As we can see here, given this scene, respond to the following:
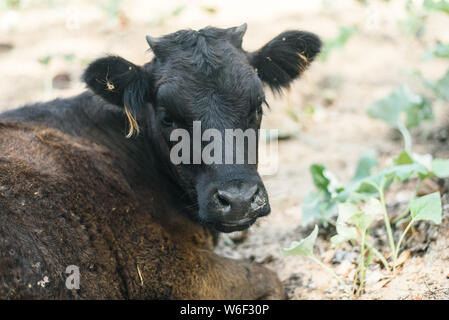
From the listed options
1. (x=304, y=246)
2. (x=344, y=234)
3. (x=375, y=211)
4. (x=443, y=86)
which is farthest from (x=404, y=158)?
(x=443, y=86)

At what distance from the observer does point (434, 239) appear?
13.5 ft

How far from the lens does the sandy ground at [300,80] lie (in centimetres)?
454

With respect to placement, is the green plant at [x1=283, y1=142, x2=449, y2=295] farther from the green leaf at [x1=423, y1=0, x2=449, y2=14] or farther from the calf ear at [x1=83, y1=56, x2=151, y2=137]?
the calf ear at [x1=83, y1=56, x2=151, y2=137]

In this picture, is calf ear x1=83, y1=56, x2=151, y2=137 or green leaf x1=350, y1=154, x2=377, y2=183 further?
green leaf x1=350, y1=154, x2=377, y2=183

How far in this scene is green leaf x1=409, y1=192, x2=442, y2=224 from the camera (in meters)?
3.75

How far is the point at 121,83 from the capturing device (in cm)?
432

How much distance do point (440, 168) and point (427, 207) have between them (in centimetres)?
54

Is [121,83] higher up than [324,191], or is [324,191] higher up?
[121,83]

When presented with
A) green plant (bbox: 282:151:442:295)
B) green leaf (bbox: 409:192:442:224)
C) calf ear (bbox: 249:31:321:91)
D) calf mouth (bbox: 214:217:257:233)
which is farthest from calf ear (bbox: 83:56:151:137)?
green leaf (bbox: 409:192:442:224)

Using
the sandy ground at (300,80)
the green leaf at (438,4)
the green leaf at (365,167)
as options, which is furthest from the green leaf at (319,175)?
the green leaf at (438,4)

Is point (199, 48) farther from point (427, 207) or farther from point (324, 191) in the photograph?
point (427, 207)

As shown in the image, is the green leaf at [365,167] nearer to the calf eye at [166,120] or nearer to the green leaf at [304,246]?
the green leaf at [304,246]

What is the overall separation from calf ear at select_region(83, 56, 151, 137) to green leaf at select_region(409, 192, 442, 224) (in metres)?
2.30

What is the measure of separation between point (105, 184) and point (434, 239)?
8.72ft
